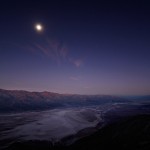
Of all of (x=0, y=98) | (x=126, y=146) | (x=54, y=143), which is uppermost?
(x=0, y=98)

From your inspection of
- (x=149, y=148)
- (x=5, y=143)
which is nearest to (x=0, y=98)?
(x=5, y=143)

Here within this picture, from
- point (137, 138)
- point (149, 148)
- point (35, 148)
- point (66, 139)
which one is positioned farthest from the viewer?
point (66, 139)

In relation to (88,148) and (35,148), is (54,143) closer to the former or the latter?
(35,148)

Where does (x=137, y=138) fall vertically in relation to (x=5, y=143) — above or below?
above

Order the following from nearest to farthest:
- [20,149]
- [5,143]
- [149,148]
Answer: [149,148], [20,149], [5,143]

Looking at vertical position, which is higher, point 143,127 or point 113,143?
point 143,127

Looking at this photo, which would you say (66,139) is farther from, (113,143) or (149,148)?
(149,148)

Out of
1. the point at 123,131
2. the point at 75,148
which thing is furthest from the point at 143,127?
the point at 75,148

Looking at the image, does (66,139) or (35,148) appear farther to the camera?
Result: (66,139)

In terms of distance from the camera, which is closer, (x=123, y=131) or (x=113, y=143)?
(x=113, y=143)
